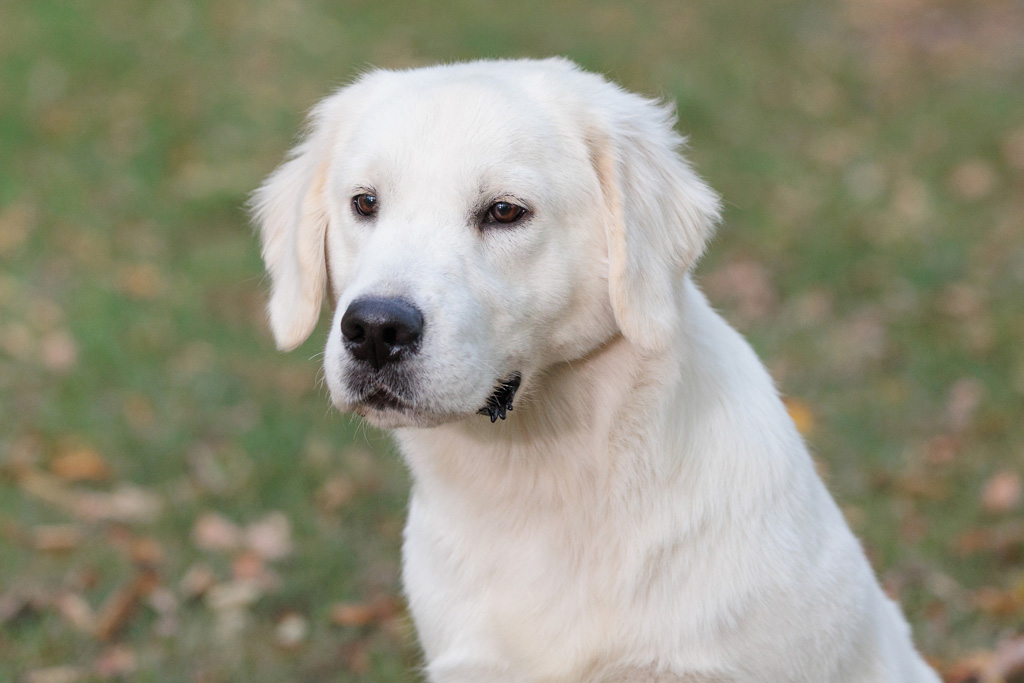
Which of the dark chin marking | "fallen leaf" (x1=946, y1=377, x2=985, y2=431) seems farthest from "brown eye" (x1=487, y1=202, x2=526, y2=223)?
"fallen leaf" (x1=946, y1=377, x2=985, y2=431)

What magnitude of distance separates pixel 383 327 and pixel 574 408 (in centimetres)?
55

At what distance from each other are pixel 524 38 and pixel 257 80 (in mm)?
2225

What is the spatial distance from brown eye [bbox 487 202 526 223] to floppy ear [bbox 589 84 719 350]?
0.75ft

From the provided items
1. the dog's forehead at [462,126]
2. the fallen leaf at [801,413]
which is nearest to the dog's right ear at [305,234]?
the dog's forehead at [462,126]

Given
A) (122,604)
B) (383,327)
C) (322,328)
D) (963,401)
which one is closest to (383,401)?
(383,327)

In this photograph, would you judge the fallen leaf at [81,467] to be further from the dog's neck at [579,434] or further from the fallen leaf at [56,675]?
the dog's neck at [579,434]

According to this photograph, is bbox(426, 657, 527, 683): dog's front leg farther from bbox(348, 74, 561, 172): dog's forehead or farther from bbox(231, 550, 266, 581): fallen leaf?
bbox(231, 550, 266, 581): fallen leaf

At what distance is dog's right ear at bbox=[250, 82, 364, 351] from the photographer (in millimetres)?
2820

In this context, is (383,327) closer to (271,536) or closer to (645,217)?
(645,217)

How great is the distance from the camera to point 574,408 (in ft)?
8.46

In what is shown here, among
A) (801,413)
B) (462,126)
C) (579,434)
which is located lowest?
(801,413)

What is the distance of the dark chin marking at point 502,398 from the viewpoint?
251cm

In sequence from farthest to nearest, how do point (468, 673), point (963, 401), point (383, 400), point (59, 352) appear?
point (59, 352)
point (963, 401)
point (468, 673)
point (383, 400)

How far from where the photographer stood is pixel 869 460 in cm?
484
